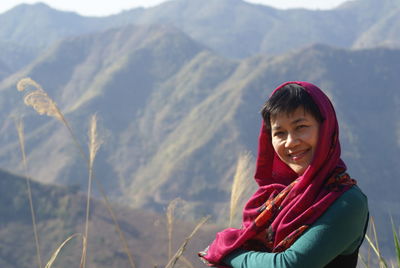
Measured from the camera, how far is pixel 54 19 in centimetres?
18775

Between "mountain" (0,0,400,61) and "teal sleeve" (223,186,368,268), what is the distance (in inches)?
6060

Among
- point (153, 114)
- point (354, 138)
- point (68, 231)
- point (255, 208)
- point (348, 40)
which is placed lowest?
point (348, 40)

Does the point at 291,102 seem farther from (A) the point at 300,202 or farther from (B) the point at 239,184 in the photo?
(B) the point at 239,184

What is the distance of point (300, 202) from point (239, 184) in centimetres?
72

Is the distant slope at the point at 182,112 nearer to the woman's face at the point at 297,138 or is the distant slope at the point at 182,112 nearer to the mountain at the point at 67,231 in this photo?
the mountain at the point at 67,231

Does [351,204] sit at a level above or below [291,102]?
below

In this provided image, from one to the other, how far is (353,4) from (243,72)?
392 ft

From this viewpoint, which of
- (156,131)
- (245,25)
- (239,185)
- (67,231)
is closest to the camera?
(239,185)

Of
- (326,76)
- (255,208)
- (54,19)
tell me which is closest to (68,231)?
(255,208)

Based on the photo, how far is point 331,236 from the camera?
1.20 m

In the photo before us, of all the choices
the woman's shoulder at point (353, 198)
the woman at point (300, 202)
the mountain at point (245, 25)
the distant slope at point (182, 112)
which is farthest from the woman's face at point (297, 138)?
the mountain at point (245, 25)

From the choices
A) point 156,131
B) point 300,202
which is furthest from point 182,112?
point 300,202

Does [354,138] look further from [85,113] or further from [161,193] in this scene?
[85,113]

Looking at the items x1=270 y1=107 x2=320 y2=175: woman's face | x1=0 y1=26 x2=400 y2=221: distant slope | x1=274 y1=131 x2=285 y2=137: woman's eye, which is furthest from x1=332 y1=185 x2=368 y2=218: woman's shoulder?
x1=0 y1=26 x2=400 y2=221: distant slope
